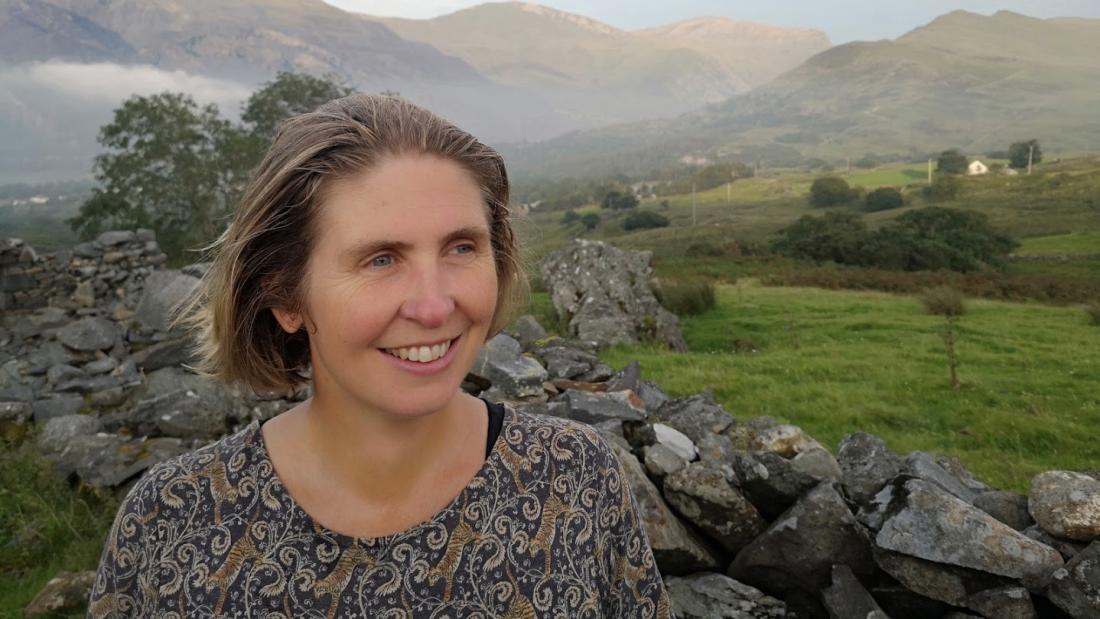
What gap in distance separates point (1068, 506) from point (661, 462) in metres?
2.21

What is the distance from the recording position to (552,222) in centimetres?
11950

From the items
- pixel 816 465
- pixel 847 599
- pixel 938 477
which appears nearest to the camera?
pixel 847 599

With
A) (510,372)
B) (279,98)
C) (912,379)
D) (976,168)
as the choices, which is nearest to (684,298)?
(912,379)

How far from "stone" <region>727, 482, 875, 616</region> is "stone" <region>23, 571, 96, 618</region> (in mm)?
4426

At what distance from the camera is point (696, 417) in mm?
6285

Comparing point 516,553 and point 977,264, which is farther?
point 977,264

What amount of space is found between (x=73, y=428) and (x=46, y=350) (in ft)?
17.6

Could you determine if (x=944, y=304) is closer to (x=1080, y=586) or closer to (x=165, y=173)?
(x=1080, y=586)

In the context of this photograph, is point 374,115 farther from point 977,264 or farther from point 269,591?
point 977,264

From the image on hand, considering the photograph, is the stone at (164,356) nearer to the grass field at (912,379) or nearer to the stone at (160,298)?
the stone at (160,298)

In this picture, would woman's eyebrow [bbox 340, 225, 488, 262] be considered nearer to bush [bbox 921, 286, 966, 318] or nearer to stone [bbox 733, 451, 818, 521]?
stone [bbox 733, 451, 818, 521]

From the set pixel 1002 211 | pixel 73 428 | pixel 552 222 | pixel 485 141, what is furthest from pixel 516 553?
pixel 552 222

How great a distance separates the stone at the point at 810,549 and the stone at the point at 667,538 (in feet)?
1.02

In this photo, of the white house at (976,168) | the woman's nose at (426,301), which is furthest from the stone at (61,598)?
the white house at (976,168)
